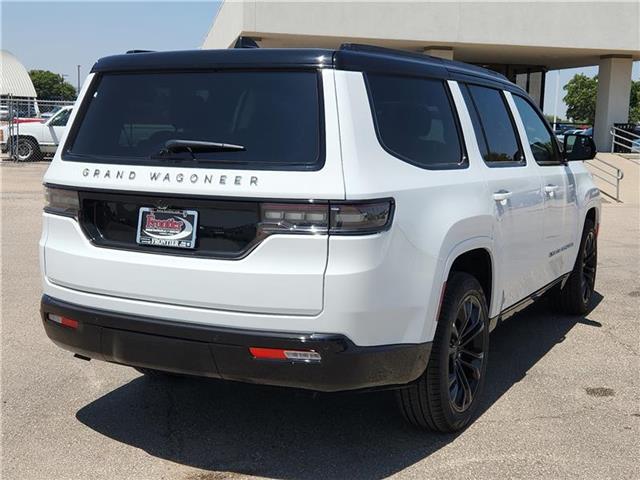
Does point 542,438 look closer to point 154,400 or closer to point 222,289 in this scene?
point 222,289

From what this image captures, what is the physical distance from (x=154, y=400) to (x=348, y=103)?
2.27 meters

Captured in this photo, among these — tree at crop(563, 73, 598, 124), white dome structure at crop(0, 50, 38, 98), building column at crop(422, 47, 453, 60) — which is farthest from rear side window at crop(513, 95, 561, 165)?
white dome structure at crop(0, 50, 38, 98)

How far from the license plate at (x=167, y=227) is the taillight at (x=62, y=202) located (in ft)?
1.32

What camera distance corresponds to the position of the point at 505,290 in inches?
176

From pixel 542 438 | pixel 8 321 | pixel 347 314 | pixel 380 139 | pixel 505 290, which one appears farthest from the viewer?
pixel 8 321

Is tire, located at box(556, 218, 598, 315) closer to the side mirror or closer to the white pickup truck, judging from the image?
the side mirror

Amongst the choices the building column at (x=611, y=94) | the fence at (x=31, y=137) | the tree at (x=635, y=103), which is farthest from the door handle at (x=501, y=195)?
the tree at (x=635, y=103)

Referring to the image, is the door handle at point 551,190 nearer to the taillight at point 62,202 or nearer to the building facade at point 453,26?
the taillight at point 62,202

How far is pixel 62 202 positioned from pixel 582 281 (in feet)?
15.1

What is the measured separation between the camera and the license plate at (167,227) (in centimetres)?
324

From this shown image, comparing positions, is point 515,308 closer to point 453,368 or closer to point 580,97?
point 453,368

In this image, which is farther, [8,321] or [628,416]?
[8,321]

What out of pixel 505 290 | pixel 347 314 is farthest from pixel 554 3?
pixel 347 314

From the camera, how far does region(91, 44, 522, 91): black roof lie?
127 inches
